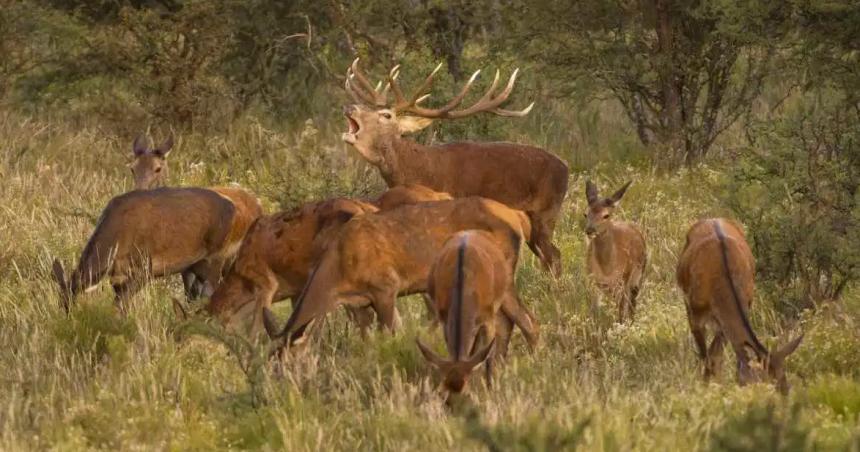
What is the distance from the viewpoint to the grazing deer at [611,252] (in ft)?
39.2

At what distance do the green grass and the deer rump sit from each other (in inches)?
11.1

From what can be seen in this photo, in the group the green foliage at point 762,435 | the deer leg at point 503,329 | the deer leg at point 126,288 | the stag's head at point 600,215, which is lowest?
the deer leg at point 126,288

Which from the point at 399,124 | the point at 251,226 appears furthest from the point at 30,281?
the point at 399,124

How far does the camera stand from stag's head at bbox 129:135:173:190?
541 inches

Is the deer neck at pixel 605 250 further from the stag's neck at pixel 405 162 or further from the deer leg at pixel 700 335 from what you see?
the deer leg at pixel 700 335

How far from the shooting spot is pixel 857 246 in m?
10.5

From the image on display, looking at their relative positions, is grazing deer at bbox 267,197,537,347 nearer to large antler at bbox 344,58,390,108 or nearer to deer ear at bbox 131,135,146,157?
large antler at bbox 344,58,390,108

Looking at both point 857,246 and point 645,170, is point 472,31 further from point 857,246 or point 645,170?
point 857,246

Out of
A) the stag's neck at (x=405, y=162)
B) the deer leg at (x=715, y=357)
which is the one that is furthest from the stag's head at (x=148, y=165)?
the deer leg at (x=715, y=357)

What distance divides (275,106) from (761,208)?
431 inches

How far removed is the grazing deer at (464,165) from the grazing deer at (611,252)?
1055 mm

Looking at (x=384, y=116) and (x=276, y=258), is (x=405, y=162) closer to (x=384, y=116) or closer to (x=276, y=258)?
(x=384, y=116)

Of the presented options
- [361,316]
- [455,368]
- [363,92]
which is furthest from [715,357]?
[363,92]

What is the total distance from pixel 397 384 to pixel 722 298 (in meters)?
2.01
